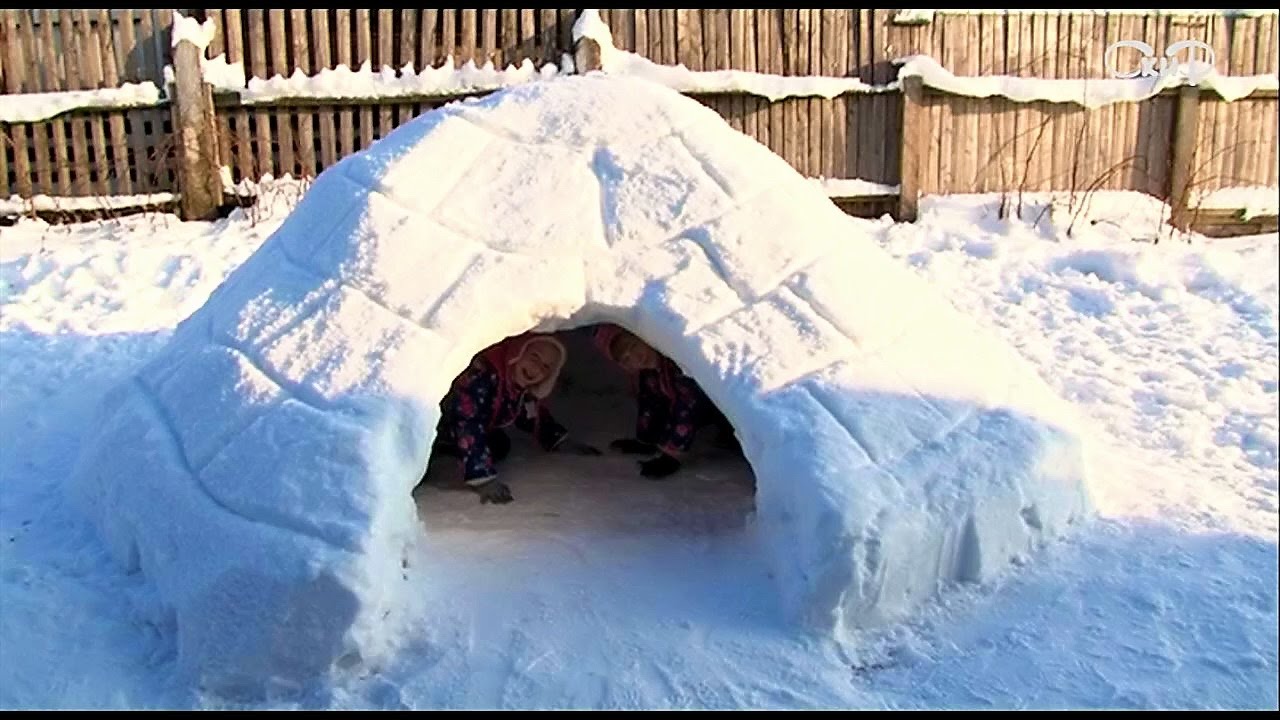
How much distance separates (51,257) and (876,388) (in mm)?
5074

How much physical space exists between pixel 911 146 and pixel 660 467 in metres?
4.55

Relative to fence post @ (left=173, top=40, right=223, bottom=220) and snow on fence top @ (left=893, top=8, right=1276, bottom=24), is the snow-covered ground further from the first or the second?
snow on fence top @ (left=893, top=8, right=1276, bottom=24)

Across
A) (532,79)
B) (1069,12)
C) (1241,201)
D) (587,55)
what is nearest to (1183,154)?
(1241,201)

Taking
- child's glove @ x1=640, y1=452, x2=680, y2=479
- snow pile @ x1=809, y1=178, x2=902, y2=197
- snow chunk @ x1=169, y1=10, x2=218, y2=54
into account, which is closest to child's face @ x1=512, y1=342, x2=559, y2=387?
child's glove @ x1=640, y1=452, x2=680, y2=479

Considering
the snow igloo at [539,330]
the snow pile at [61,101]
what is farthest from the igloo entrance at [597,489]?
the snow pile at [61,101]

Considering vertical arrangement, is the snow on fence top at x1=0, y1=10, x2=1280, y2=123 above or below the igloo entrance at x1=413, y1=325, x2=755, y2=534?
above

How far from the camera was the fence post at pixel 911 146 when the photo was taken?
7598 mm

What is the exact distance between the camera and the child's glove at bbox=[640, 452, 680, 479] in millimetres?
3906

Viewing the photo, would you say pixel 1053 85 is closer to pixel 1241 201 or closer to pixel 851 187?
pixel 851 187

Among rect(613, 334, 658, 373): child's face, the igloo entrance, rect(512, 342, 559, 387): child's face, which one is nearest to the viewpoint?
the igloo entrance

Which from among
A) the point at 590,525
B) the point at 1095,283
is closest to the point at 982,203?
the point at 1095,283

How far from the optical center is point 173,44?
23.3 ft

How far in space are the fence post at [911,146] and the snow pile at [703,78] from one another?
459 mm

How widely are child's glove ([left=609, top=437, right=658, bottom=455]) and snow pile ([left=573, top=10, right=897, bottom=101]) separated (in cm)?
379
